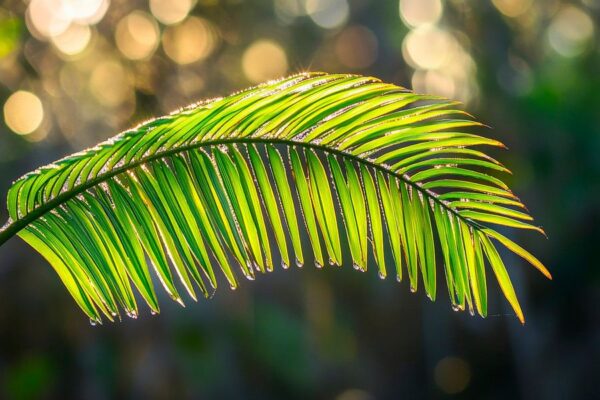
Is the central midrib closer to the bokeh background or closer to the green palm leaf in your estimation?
the green palm leaf

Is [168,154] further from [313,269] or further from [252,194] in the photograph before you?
[313,269]

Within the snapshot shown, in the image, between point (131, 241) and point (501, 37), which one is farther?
point (501, 37)

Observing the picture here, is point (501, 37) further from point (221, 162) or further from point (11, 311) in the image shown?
point (221, 162)

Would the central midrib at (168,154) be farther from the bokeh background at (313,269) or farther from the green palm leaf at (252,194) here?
the bokeh background at (313,269)

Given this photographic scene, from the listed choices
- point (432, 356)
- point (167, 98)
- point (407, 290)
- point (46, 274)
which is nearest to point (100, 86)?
point (167, 98)

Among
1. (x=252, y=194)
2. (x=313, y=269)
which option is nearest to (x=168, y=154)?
(x=252, y=194)

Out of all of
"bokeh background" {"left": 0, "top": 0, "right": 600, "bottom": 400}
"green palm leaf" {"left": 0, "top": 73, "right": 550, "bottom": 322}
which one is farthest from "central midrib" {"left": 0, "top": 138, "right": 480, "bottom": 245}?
"bokeh background" {"left": 0, "top": 0, "right": 600, "bottom": 400}
